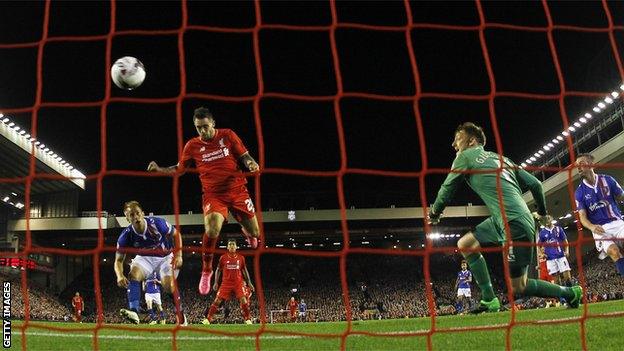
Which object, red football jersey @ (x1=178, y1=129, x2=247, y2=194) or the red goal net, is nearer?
red football jersey @ (x1=178, y1=129, x2=247, y2=194)

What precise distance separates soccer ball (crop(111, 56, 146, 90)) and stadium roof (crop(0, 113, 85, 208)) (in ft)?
59.7

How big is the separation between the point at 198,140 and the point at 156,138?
66.1ft

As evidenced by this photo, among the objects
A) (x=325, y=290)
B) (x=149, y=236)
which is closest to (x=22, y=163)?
(x=325, y=290)

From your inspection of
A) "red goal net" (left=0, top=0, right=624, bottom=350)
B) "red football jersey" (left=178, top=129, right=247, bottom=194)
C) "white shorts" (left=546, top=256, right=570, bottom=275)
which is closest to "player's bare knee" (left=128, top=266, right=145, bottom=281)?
"red football jersey" (left=178, top=129, right=247, bottom=194)

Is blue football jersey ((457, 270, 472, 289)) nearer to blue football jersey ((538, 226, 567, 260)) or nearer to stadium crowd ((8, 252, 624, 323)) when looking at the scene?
blue football jersey ((538, 226, 567, 260))

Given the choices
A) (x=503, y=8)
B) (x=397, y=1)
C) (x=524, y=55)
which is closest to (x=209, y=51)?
(x=397, y=1)

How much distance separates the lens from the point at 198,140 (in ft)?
26.1

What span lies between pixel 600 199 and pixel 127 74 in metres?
6.77

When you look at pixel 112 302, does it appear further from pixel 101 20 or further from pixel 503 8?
pixel 503 8

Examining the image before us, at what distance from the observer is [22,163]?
32094mm

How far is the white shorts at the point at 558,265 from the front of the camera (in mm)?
13555

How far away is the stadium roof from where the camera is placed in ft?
93.2

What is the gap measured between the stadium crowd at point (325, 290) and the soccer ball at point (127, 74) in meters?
24.9

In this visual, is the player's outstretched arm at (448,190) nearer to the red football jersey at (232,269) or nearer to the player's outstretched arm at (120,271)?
the player's outstretched arm at (120,271)
